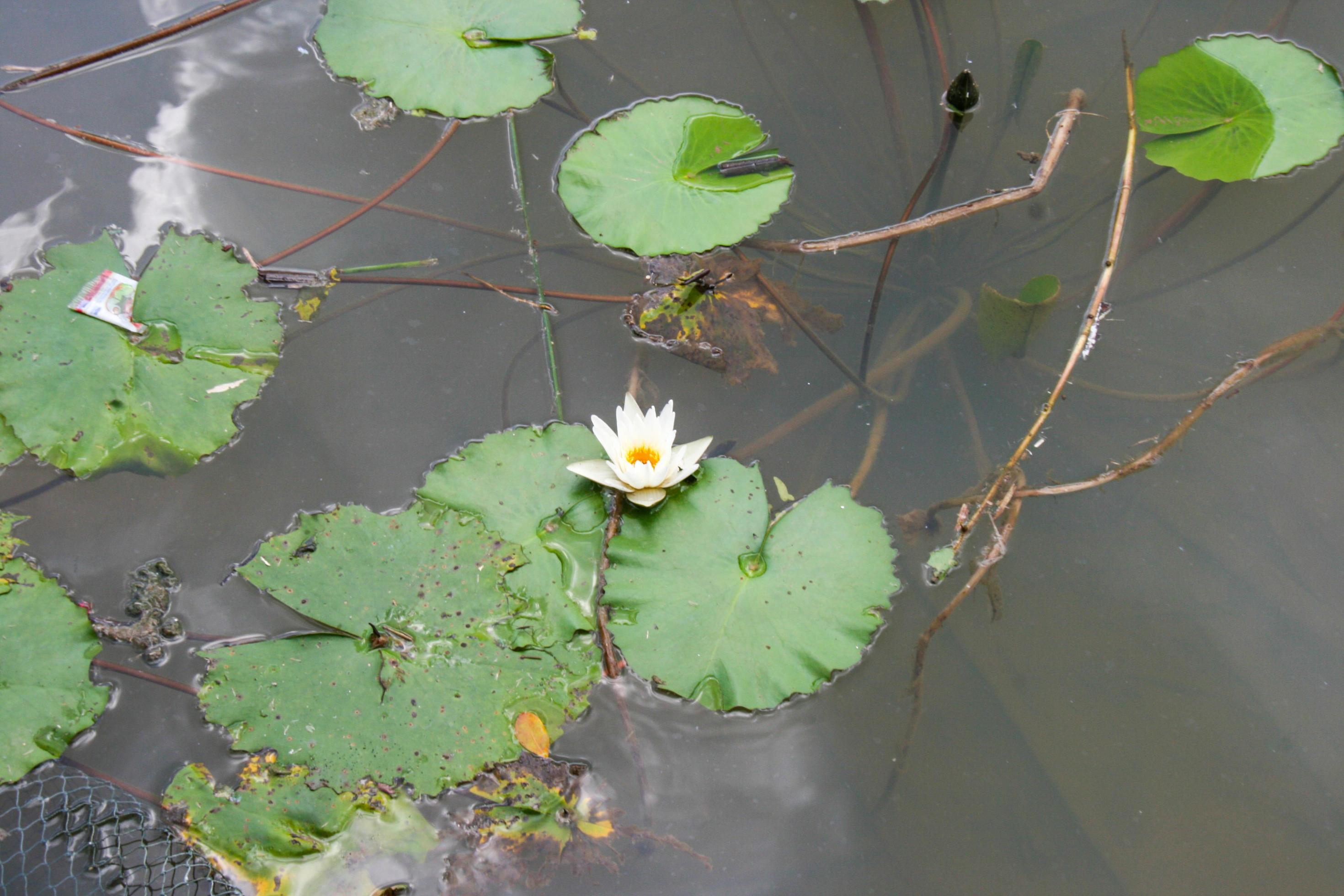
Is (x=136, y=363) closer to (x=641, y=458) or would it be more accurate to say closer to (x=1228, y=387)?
(x=641, y=458)

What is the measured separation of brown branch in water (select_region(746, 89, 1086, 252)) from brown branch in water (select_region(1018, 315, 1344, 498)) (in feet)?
2.72

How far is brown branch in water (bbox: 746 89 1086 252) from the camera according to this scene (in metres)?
2.48

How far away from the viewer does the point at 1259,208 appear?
262 cm

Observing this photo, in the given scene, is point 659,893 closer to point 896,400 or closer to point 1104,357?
point 896,400

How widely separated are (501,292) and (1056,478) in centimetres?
174

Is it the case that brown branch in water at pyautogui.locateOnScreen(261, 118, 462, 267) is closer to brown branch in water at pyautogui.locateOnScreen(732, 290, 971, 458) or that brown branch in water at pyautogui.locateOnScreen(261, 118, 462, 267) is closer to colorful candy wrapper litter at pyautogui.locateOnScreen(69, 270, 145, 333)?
→ colorful candy wrapper litter at pyautogui.locateOnScreen(69, 270, 145, 333)

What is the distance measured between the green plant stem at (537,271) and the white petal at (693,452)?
17.0 inches

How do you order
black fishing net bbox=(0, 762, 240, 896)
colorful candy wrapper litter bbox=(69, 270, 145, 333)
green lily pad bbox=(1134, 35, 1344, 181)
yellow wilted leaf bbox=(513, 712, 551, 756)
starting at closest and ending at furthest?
1. black fishing net bbox=(0, 762, 240, 896)
2. yellow wilted leaf bbox=(513, 712, 551, 756)
3. colorful candy wrapper litter bbox=(69, 270, 145, 333)
4. green lily pad bbox=(1134, 35, 1344, 181)

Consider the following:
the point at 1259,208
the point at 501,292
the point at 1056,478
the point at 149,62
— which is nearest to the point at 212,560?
the point at 501,292

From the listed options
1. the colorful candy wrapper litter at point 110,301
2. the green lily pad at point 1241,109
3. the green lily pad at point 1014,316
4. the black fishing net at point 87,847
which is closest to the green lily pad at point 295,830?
the black fishing net at point 87,847

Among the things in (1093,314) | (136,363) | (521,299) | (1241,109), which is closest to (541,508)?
(521,299)

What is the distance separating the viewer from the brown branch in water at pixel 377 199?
2434 millimetres

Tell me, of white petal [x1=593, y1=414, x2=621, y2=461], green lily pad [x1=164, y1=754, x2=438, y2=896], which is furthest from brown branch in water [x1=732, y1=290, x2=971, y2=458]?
green lily pad [x1=164, y1=754, x2=438, y2=896]

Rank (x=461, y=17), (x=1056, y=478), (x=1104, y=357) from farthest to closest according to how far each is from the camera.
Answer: (x=461, y=17) → (x=1104, y=357) → (x=1056, y=478)
